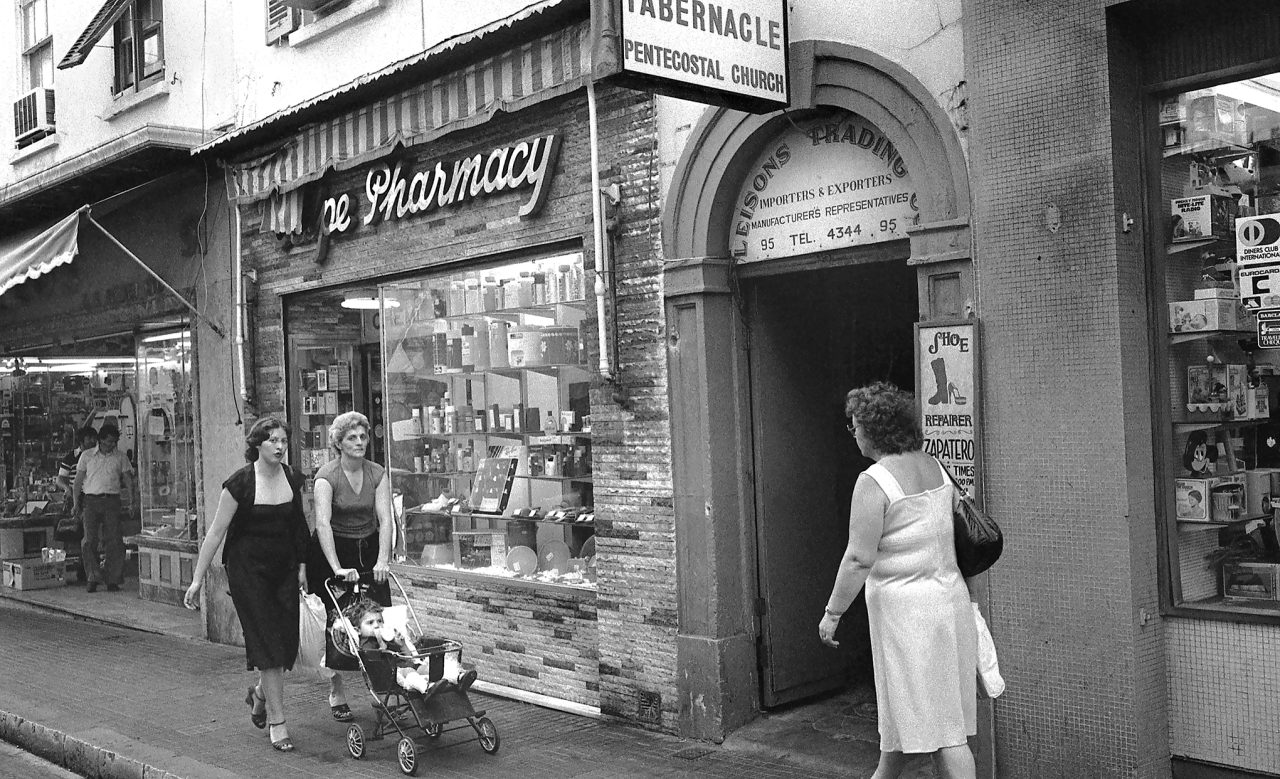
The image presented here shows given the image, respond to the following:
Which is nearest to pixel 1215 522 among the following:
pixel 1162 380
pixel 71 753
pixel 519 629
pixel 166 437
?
pixel 1162 380

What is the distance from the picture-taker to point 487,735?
7.26 m

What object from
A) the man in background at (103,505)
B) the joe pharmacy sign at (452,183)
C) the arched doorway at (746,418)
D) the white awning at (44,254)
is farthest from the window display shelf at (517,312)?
the man in background at (103,505)

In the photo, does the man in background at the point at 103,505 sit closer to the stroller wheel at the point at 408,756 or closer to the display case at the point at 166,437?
the display case at the point at 166,437

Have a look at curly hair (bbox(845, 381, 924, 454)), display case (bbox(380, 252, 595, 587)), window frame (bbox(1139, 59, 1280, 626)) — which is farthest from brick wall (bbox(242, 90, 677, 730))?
window frame (bbox(1139, 59, 1280, 626))

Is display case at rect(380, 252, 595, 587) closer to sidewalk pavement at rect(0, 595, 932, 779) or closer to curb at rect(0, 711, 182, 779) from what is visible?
sidewalk pavement at rect(0, 595, 932, 779)

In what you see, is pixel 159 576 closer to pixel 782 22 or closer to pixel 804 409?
pixel 804 409

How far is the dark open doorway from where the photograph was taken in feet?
25.0

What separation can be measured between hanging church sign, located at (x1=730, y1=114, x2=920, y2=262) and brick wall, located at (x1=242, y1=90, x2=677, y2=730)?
683 mm

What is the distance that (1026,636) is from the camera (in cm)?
577

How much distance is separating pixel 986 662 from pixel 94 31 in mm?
11308

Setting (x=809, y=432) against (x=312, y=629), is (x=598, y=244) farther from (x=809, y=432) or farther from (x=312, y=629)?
(x=312, y=629)

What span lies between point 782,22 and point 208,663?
745 cm

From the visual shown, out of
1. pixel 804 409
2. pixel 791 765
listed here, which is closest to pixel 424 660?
pixel 791 765

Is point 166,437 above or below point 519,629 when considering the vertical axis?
above
